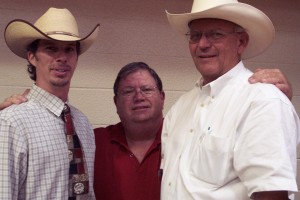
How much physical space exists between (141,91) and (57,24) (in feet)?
1.82

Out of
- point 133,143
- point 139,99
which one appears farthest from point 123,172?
point 139,99

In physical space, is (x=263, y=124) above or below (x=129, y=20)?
below

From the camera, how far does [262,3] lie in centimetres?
259

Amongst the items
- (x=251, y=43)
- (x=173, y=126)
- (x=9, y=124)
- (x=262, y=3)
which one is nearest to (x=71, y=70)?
(x=9, y=124)

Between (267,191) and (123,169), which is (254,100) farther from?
(123,169)

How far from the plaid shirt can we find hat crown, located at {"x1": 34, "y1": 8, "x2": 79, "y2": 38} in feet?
0.81

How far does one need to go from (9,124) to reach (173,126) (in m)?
0.63

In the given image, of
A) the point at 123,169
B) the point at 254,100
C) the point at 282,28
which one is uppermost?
the point at 282,28

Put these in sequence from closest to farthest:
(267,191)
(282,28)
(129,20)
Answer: (267,191) → (129,20) → (282,28)

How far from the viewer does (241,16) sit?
136cm

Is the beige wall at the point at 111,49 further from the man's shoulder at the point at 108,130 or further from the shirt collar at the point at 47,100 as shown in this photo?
the shirt collar at the point at 47,100

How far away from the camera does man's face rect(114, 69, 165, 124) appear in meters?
1.97

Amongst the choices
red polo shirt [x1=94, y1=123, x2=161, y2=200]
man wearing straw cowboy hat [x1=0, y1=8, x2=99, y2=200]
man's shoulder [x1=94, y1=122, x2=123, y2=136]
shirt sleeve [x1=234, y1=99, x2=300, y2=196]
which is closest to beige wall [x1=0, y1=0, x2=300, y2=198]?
man's shoulder [x1=94, y1=122, x2=123, y2=136]

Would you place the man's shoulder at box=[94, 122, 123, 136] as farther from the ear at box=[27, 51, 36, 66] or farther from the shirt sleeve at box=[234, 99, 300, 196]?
the shirt sleeve at box=[234, 99, 300, 196]
